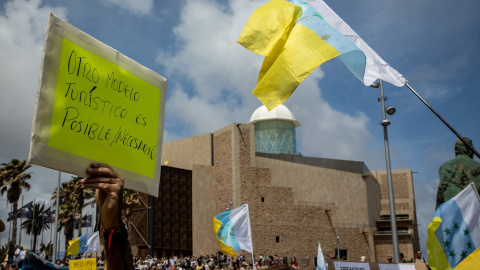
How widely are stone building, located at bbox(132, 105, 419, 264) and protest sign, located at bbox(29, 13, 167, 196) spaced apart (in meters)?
42.2

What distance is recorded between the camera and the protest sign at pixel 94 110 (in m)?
2.34

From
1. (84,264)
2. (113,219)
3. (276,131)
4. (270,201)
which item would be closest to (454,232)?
(113,219)

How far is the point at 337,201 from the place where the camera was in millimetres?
52469

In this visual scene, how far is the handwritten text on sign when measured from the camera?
7.91ft

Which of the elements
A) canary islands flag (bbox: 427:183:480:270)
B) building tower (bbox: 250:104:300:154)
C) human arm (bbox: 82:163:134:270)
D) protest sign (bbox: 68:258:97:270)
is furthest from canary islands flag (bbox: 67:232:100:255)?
building tower (bbox: 250:104:300:154)

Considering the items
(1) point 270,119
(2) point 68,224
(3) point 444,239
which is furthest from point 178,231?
(3) point 444,239

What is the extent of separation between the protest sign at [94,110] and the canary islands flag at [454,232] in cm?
546

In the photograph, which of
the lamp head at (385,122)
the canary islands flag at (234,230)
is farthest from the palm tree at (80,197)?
the lamp head at (385,122)

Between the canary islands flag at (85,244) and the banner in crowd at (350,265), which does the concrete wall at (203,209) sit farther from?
the banner in crowd at (350,265)

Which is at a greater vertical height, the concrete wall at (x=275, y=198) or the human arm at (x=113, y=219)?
the concrete wall at (x=275, y=198)

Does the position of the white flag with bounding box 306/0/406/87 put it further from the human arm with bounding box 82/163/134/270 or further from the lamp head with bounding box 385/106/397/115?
the lamp head with bounding box 385/106/397/115

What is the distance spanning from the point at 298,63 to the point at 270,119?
51.0 m

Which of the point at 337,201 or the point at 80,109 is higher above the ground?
the point at 337,201

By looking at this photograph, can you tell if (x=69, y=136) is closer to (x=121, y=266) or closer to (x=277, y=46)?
(x=121, y=266)
